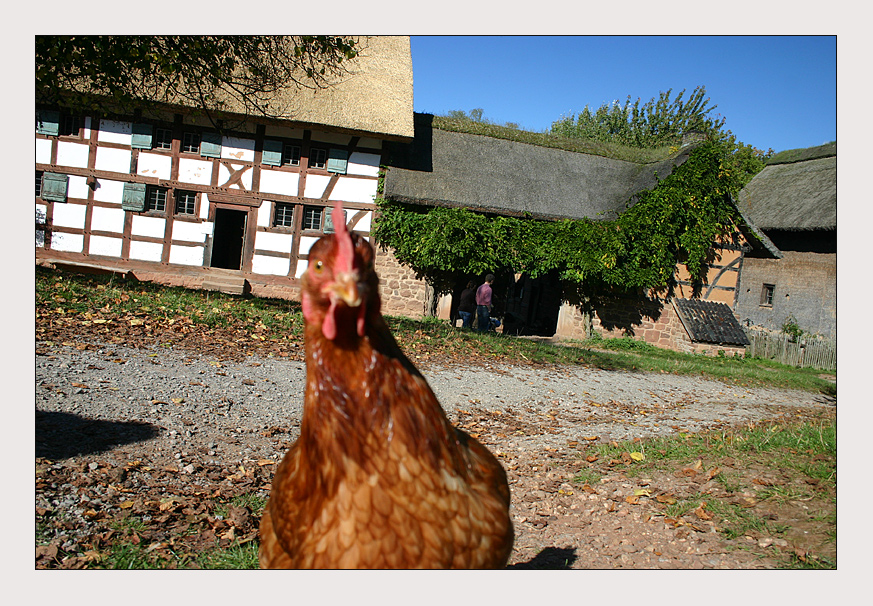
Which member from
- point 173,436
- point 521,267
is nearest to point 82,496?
point 173,436

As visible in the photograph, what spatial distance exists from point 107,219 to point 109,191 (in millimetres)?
847

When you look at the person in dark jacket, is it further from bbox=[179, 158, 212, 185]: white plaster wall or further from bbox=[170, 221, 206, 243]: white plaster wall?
bbox=[179, 158, 212, 185]: white plaster wall

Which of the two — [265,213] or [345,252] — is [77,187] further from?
[345,252]

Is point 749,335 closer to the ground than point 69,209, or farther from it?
closer to the ground

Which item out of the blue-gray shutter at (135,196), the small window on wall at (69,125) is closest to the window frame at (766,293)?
the blue-gray shutter at (135,196)

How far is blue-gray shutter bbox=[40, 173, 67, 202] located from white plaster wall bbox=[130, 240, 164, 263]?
2.40 metres

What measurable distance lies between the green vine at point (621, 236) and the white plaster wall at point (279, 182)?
2.85 metres

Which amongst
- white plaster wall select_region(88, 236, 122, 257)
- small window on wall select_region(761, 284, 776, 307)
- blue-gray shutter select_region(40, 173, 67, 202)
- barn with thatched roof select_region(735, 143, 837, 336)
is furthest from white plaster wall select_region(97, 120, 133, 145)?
small window on wall select_region(761, 284, 776, 307)

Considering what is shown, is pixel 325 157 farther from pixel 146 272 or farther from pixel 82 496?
pixel 82 496

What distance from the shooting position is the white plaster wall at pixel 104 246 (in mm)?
15609

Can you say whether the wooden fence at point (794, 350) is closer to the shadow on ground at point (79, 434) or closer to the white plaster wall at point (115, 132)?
the shadow on ground at point (79, 434)

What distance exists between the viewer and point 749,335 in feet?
31.0

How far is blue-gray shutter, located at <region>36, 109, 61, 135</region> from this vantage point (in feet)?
49.0

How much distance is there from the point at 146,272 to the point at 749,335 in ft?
52.0
